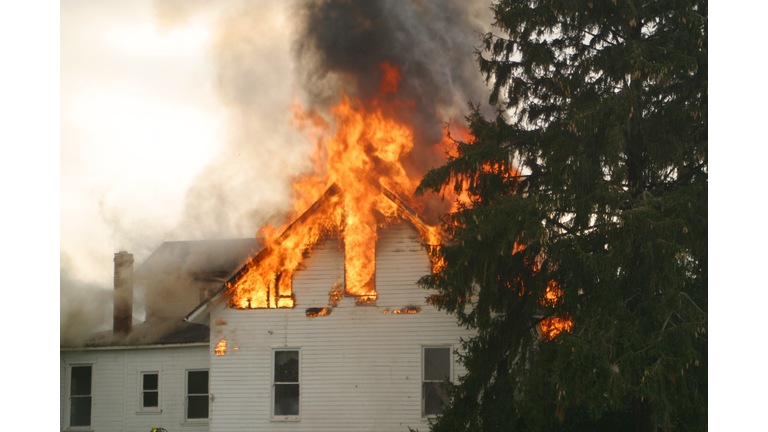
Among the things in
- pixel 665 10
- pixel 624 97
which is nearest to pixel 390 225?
pixel 624 97

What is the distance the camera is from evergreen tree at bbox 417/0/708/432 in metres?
9.56

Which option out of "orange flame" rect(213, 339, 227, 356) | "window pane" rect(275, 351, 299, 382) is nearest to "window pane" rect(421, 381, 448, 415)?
"window pane" rect(275, 351, 299, 382)

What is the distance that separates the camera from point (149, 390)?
19.3 meters

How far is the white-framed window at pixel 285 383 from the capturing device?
15.2m

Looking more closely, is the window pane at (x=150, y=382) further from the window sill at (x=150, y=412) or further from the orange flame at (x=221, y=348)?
the orange flame at (x=221, y=348)

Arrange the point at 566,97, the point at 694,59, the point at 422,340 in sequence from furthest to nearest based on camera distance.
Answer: the point at 422,340 < the point at 566,97 < the point at 694,59

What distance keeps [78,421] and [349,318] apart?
11096mm

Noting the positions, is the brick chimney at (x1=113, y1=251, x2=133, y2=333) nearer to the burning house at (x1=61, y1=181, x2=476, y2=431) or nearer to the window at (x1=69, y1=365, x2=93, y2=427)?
the window at (x1=69, y1=365, x2=93, y2=427)

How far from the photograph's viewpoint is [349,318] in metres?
15.1

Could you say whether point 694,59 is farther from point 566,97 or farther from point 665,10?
point 566,97

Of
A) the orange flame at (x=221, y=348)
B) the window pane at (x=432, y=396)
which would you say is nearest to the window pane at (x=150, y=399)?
the orange flame at (x=221, y=348)

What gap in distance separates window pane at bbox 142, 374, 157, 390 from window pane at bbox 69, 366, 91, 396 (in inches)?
84.5

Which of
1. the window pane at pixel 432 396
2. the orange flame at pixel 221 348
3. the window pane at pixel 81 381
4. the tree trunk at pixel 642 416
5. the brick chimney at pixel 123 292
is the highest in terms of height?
the brick chimney at pixel 123 292

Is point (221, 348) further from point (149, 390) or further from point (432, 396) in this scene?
point (149, 390)
